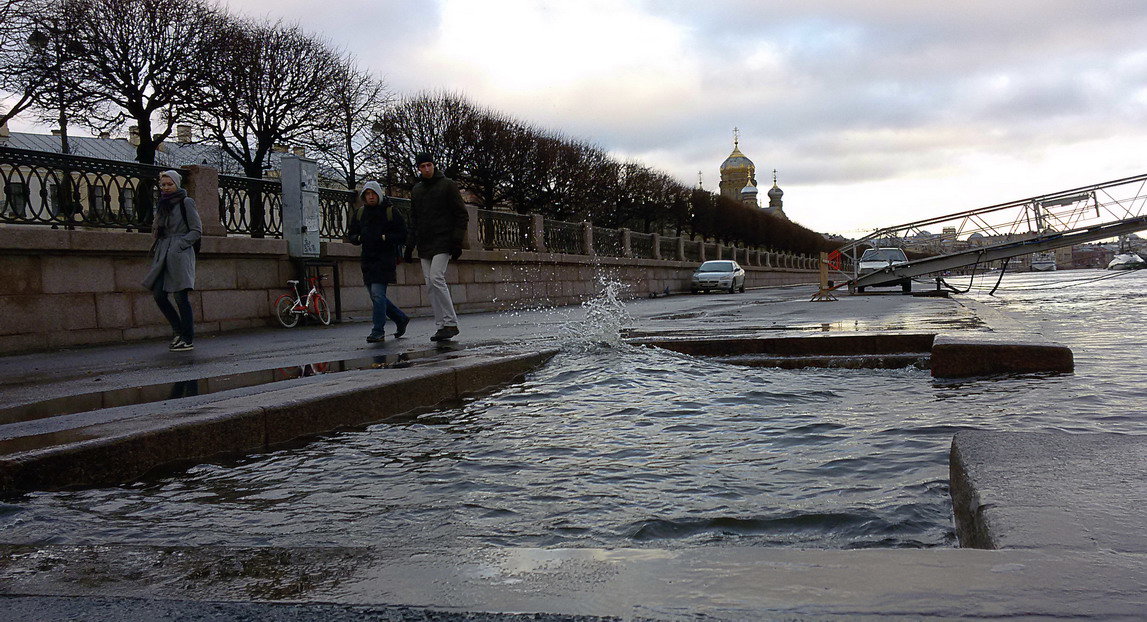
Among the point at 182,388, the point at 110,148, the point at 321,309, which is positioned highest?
the point at 110,148

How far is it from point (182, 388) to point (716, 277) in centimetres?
3312

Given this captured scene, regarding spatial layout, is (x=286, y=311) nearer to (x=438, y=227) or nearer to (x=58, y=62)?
(x=438, y=227)

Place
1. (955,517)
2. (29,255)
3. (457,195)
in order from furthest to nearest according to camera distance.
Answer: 1. (29,255)
2. (457,195)
3. (955,517)

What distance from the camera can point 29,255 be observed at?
11.0 m

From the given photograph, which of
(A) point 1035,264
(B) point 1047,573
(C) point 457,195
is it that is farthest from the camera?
(A) point 1035,264

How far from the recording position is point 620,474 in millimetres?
3992

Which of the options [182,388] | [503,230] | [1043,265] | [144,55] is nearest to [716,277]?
[503,230]

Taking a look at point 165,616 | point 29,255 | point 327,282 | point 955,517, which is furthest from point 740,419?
point 327,282

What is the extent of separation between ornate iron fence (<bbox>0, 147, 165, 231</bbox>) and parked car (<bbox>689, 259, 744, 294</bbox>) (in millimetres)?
27507

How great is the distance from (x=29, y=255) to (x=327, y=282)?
5480 millimetres

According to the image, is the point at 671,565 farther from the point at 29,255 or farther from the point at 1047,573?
the point at 29,255

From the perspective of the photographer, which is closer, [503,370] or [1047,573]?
[1047,573]

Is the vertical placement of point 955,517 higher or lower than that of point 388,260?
lower

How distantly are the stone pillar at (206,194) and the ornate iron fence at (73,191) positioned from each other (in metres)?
0.67
